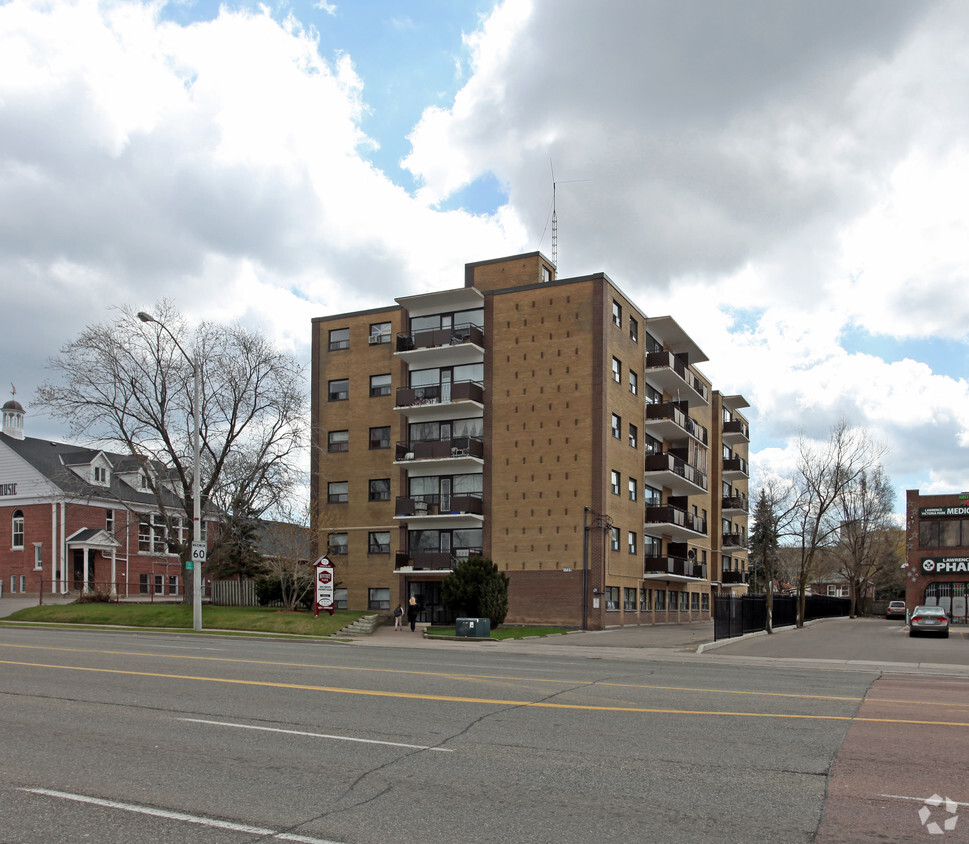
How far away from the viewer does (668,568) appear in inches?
1850

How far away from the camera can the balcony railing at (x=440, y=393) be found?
43.6 m

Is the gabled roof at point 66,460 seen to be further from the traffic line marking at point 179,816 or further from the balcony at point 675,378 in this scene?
the traffic line marking at point 179,816

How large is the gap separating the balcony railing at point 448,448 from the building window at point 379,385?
4.44 meters

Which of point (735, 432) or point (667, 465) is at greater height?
point (735, 432)

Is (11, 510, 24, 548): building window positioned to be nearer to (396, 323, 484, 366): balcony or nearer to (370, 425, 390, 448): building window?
(370, 425, 390, 448): building window

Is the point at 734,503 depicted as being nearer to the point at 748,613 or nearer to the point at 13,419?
the point at 748,613

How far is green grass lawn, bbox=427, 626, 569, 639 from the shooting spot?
109 ft

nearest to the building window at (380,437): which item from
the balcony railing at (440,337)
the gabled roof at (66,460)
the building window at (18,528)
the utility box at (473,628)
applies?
the balcony railing at (440,337)

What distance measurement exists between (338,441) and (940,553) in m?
39.6

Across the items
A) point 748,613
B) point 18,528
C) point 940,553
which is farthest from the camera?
point 940,553

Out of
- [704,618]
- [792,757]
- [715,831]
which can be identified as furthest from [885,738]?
[704,618]

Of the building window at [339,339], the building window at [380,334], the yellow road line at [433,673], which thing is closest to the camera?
the yellow road line at [433,673]

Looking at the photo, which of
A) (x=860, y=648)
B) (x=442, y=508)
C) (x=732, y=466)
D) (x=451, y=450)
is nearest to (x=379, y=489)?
(x=442, y=508)

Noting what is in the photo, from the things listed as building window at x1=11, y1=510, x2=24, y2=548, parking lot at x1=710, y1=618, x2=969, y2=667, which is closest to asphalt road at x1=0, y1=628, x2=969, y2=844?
parking lot at x1=710, y1=618, x2=969, y2=667
